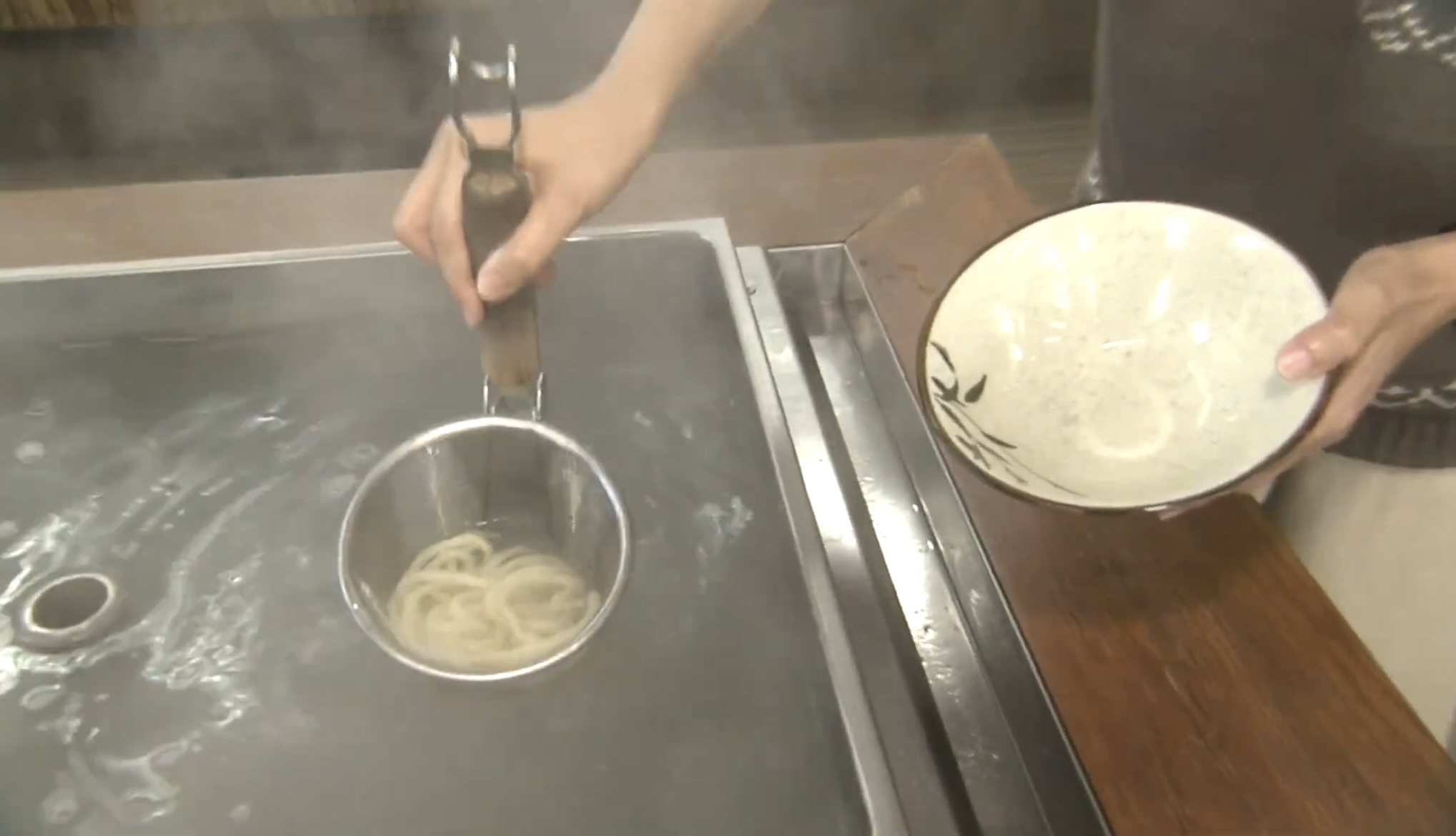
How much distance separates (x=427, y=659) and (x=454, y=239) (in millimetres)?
319

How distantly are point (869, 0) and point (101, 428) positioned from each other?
2.21 meters

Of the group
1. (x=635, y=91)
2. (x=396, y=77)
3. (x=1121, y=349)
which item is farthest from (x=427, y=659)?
(x=396, y=77)

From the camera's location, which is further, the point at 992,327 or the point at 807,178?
the point at 807,178

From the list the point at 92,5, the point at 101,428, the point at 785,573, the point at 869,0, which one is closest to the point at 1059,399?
the point at 785,573

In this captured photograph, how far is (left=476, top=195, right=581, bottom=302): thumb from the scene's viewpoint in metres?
0.76

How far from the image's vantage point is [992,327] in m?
0.86

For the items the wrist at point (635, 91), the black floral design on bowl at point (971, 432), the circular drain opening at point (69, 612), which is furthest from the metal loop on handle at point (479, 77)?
the circular drain opening at point (69, 612)

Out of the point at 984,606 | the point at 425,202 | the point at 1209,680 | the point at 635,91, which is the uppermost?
the point at 635,91

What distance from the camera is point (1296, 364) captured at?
704 millimetres

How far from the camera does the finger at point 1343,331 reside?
69 cm

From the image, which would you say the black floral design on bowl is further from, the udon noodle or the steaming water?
the steaming water

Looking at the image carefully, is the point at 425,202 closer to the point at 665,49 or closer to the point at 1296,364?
the point at 665,49

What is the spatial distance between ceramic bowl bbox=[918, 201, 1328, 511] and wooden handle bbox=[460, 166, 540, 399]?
0.32 m

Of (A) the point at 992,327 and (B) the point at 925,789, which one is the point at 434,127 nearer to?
(A) the point at 992,327
